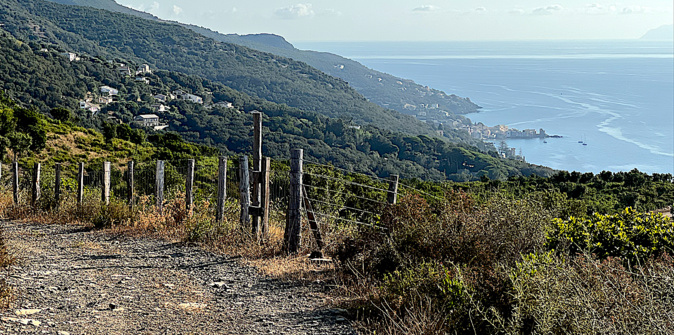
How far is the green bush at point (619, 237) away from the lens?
4.80 meters

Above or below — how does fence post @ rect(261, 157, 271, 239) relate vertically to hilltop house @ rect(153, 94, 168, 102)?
above

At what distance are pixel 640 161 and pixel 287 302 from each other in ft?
354

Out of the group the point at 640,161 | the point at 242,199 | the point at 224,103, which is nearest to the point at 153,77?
the point at 224,103

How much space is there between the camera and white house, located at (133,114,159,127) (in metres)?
87.7

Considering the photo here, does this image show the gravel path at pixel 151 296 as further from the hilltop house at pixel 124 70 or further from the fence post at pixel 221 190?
the hilltop house at pixel 124 70

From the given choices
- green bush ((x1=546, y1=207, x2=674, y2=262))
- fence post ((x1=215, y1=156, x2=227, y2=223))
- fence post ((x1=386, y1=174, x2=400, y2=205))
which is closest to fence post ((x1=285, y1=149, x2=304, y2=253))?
fence post ((x1=386, y1=174, x2=400, y2=205))

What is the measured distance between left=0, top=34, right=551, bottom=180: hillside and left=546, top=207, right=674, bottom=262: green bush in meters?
→ 67.8

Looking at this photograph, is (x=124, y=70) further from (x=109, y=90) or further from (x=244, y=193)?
(x=244, y=193)

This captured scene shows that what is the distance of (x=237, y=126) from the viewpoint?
93500 mm

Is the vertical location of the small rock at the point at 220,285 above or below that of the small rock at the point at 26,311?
below

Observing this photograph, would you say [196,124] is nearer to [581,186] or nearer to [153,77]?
[153,77]

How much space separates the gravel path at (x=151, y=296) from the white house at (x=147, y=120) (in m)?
84.1

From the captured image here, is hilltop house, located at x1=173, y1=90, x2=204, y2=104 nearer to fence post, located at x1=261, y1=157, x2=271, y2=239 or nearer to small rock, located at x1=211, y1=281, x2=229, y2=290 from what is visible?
fence post, located at x1=261, y1=157, x2=271, y2=239

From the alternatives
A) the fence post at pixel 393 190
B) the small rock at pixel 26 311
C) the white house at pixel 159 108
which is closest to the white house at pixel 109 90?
the white house at pixel 159 108
